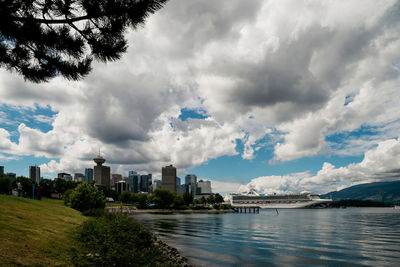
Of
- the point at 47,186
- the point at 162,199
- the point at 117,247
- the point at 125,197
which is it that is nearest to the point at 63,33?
the point at 117,247

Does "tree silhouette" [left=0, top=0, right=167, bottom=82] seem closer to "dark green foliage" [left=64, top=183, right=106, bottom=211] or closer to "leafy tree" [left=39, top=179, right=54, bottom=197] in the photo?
"dark green foliage" [left=64, top=183, right=106, bottom=211]

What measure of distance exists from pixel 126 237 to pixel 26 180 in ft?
415

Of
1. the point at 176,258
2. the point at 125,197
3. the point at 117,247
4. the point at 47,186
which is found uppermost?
the point at 117,247

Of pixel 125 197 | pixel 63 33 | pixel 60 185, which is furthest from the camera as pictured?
pixel 125 197

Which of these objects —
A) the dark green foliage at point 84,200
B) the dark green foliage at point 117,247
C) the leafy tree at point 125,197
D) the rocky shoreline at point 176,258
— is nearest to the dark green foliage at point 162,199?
the leafy tree at point 125,197

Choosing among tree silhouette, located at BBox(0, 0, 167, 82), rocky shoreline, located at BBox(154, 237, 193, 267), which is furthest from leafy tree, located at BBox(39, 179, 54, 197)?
tree silhouette, located at BBox(0, 0, 167, 82)

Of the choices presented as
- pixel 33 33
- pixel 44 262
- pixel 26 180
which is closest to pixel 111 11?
pixel 33 33

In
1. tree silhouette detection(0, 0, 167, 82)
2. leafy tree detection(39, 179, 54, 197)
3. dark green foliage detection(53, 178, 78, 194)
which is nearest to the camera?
tree silhouette detection(0, 0, 167, 82)

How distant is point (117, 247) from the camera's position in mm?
14977

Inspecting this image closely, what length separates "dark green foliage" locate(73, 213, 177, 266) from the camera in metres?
12.9

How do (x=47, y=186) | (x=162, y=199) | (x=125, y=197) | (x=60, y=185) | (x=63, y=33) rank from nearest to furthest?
1. (x=63, y=33)
2. (x=47, y=186)
3. (x=60, y=185)
4. (x=162, y=199)
5. (x=125, y=197)

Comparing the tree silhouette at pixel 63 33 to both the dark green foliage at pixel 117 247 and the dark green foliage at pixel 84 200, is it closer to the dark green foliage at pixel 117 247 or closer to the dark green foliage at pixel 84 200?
the dark green foliage at pixel 117 247

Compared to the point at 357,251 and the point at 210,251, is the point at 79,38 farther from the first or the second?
the point at 357,251

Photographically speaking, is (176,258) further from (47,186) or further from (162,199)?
(47,186)
